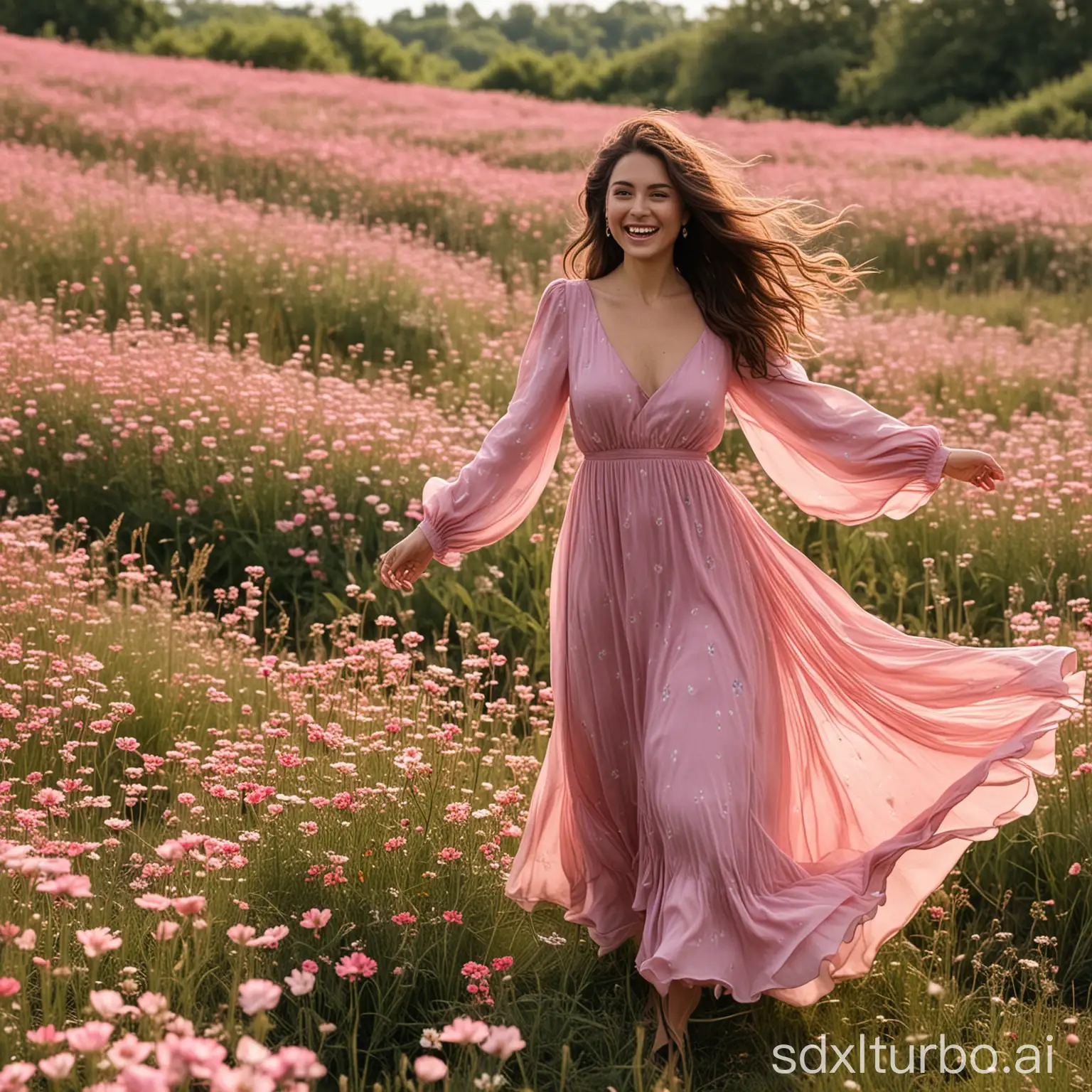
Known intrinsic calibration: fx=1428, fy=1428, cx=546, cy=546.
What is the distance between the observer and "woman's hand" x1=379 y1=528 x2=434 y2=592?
3820 mm

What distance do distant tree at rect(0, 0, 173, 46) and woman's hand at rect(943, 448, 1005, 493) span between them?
42.0 m

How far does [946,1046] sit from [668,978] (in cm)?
78

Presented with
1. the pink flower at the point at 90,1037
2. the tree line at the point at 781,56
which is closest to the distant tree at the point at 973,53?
the tree line at the point at 781,56

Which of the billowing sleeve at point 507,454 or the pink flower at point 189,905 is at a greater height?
the billowing sleeve at point 507,454

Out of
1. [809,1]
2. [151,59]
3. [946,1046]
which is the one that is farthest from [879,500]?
[809,1]

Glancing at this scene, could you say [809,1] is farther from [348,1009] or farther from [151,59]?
[348,1009]

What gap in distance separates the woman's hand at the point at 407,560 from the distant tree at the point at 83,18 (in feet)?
136

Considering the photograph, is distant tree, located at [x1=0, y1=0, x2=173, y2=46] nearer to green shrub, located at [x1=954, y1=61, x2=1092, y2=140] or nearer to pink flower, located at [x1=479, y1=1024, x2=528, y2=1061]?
green shrub, located at [x1=954, y1=61, x2=1092, y2=140]

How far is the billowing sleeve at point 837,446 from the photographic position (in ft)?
12.8

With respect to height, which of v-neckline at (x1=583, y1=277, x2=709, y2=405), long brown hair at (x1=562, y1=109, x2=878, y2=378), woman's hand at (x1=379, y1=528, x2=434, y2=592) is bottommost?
woman's hand at (x1=379, y1=528, x2=434, y2=592)

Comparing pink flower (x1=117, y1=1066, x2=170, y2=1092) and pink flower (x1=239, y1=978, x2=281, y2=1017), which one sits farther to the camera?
pink flower (x1=239, y1=978, x2=281, y2=1017)

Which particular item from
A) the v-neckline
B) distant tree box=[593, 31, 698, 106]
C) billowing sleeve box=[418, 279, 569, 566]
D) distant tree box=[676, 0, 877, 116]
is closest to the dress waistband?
the v-neckline

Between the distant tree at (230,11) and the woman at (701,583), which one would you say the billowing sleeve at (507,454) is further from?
the distant tree at (230,11)

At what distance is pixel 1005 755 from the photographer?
3420mm
